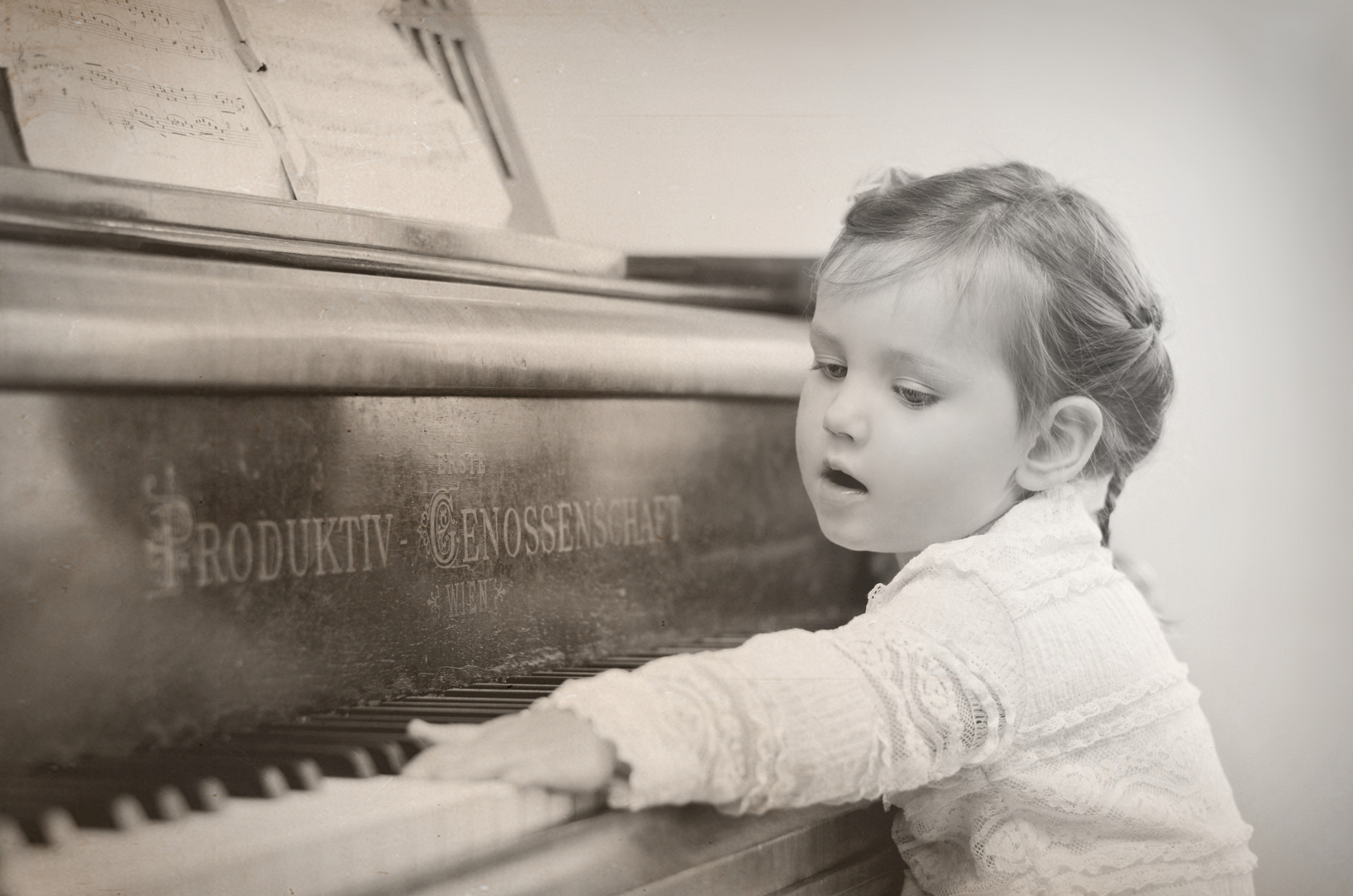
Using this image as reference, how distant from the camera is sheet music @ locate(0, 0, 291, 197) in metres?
0.80

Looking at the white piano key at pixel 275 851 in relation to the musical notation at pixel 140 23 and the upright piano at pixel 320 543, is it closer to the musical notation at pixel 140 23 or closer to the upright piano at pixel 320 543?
the upright piano at pixel 320 543

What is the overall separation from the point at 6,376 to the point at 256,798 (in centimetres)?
31

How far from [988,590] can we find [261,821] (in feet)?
1.85

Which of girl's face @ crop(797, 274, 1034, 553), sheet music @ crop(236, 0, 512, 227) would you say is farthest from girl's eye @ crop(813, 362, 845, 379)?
sheet music @ crop(236, 0, 512, 227)

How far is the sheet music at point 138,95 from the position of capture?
0.80 meters

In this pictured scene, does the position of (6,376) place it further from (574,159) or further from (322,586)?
(574,159)

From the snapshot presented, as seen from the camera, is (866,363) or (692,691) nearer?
(692,691)

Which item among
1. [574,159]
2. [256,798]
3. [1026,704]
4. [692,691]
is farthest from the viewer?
[574,159]

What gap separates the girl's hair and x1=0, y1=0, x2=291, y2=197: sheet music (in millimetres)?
492

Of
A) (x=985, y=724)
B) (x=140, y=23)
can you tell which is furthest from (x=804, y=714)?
(x=140, y=23)

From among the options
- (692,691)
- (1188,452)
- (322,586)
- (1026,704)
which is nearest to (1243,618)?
(1188,452)

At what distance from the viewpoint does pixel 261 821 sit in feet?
2.07

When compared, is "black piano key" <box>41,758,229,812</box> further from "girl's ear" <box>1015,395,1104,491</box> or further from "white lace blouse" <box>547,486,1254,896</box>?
"girl's ear" <box>1015,395,1104,491</box>

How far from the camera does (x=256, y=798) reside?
2.17 feet
